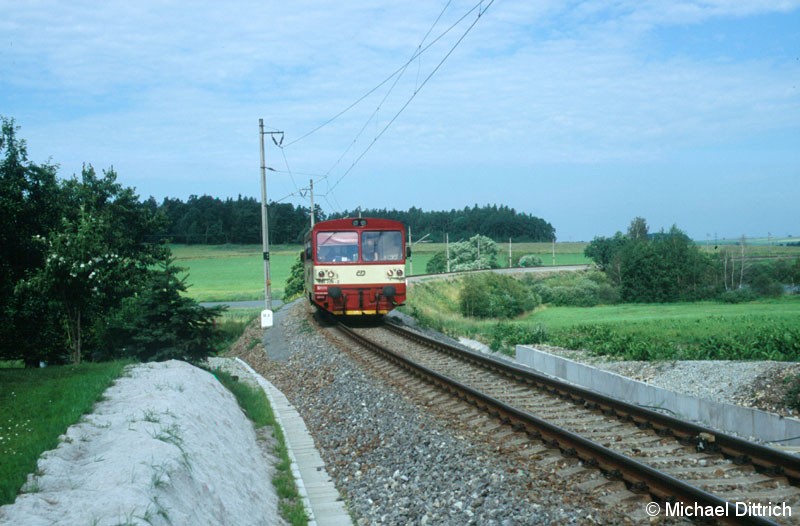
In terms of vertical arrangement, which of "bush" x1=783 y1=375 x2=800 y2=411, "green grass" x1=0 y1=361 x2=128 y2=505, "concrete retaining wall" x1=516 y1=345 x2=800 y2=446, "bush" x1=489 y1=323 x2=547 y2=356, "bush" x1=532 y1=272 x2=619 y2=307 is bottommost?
"bush" x1=532 y1=272 x2=619 y2=307

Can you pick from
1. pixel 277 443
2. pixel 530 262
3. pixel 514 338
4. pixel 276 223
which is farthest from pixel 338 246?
pixel 276 223

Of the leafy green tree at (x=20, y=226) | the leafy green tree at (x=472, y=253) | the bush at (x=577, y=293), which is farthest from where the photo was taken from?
the leafy green tree at (x=472, y=253)

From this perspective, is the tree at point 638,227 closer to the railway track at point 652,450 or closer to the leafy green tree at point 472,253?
the leafy green tree at point 472,253

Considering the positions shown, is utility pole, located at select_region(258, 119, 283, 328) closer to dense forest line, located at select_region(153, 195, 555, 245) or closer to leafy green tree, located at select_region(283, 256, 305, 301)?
leafy green tree, located at select_region(283, 256, 305, 301)

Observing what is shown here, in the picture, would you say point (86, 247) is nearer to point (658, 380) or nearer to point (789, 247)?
point (658, 380)

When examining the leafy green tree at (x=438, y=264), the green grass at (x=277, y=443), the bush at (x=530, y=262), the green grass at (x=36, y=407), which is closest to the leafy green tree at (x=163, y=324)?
the green grass at (x=277, y=443)

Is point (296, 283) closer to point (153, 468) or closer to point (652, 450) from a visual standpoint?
point (652, 450)

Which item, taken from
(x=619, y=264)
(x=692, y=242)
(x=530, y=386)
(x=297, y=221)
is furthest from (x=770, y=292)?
(x=297, y=221)

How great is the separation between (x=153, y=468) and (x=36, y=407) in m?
4.06

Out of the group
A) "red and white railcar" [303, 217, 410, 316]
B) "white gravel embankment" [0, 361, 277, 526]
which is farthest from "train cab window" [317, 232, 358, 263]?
"white gravel embankment" [0, 361, 277, 526]

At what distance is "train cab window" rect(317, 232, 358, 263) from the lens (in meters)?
21.6

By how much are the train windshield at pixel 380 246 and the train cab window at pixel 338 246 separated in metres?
0.29

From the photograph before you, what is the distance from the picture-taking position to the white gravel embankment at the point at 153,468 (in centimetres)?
462

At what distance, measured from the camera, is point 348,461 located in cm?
899
